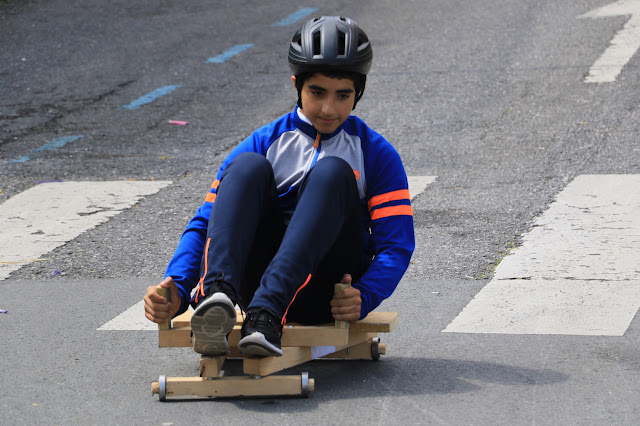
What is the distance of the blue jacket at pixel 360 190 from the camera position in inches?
135

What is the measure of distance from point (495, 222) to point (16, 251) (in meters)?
3.00

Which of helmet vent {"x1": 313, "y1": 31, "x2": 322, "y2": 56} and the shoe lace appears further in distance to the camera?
helmet vent {"x1": 313, "y1": 31, "x2": 322, "y2": 56}

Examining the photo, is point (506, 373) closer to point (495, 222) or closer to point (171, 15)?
point (495, 222)

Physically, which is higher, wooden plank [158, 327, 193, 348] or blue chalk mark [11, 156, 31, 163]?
wooden plank [158, 327, 193, 348]

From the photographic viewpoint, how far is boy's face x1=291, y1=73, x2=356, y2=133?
3.55m

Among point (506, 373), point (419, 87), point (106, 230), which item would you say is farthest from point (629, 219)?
point (419, 87)

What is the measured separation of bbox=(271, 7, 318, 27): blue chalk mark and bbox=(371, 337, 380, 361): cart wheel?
9902mm

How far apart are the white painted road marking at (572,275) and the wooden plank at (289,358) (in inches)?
28.2

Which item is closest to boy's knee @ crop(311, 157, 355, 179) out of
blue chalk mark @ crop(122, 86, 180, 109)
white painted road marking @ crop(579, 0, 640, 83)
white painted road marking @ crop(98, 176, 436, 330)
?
white painted road marking @ crop(98, 176, 436, 330)

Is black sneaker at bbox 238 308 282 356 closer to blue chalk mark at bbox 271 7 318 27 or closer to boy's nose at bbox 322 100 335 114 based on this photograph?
boy's nose at bbox 322 100 335 114

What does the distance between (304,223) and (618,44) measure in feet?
28.7

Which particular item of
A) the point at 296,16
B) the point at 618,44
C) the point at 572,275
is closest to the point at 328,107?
the point at 572,275

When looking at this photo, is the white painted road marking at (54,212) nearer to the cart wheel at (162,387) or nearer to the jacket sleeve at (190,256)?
the jacket sleeve at (190,256)

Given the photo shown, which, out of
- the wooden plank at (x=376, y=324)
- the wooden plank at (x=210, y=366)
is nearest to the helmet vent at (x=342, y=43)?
the wooden plank at (x=376, y=324)
